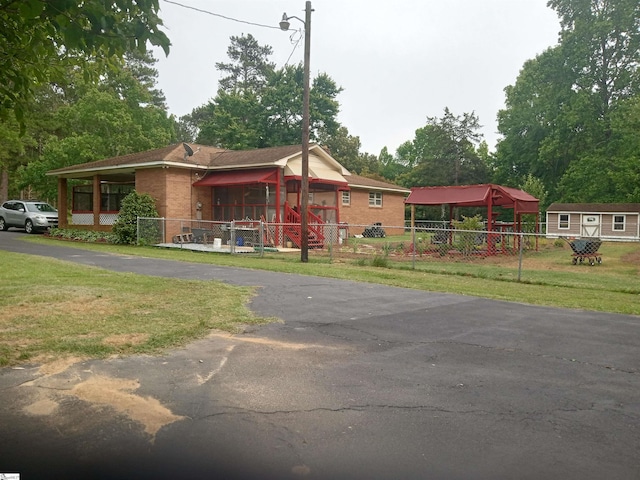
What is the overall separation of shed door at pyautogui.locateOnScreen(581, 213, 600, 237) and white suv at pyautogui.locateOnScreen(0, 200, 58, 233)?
3684 cm

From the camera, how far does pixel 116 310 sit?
7.72 metres

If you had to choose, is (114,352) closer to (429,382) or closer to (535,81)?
(429,382)

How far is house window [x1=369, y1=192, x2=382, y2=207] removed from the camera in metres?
36.2

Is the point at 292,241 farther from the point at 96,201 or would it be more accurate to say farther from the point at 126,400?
the point at 126,400

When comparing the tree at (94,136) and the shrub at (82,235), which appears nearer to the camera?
the shrub at (82,235)

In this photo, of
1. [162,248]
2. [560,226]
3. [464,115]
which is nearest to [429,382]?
[162,248]

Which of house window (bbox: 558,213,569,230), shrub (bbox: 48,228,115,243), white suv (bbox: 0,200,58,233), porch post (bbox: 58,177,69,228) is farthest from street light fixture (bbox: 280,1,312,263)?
house window (bbox: 558,213,569,230)

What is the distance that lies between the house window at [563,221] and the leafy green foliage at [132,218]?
104 feet

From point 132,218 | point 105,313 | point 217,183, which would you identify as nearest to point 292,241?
point 217,183

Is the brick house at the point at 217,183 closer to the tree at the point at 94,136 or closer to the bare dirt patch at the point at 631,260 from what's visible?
the tree at the point at 94,136

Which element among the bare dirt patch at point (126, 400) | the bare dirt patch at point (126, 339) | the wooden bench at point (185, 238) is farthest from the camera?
the wooden bench at point (185, 238)

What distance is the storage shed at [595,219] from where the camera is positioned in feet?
124

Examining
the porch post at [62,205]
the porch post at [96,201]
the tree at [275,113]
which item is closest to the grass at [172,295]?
the porch post at [96,201]

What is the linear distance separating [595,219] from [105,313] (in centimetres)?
4001
